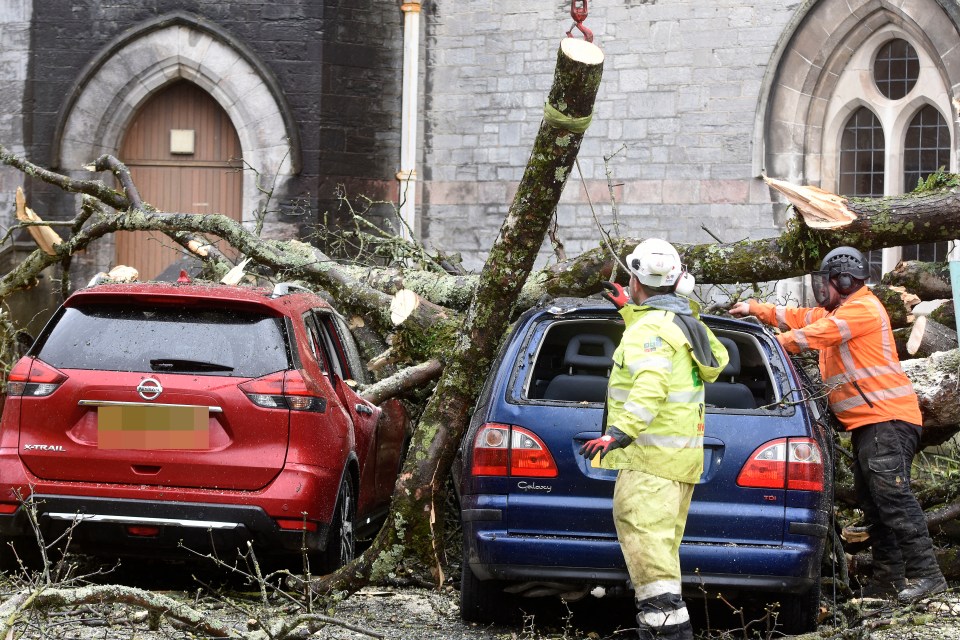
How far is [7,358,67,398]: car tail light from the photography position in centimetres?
638

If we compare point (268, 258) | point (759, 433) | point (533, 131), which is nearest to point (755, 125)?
point (533, 131)

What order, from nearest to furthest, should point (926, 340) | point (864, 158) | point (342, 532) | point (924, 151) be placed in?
1. point (342, 532)
2. point (926, 340)
3. point (924, 151)
4. point (864, 158)

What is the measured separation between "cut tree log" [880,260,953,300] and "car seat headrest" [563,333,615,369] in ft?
9.14

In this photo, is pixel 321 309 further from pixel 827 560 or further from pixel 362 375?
pixel 827 560

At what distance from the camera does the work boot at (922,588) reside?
6.60 m

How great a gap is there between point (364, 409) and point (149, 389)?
154cm

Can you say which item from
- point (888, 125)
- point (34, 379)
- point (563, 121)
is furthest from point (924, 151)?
point (34, 379)

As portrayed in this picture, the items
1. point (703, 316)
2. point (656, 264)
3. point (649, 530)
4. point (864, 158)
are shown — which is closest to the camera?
point (649, 530)

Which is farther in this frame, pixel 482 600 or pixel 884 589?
pixel 884 589

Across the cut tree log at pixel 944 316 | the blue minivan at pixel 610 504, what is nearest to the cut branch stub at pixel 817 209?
the cut tree log at pixel 944 316

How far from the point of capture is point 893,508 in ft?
22.5

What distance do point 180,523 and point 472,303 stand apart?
1.86 metres

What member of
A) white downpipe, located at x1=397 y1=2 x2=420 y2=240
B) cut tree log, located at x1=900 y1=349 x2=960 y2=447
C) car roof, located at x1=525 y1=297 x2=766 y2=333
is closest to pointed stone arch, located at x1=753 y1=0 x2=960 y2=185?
white downpipe, located at x1=397 y1=2 x2=420 y2=240

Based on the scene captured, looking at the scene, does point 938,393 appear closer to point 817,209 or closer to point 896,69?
point 817,209
